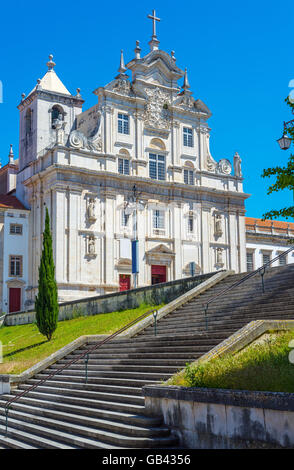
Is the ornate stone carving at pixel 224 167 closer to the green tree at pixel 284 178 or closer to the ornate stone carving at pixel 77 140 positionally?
the ornate stone carving at pixel 77 140

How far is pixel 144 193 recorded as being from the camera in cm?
4412

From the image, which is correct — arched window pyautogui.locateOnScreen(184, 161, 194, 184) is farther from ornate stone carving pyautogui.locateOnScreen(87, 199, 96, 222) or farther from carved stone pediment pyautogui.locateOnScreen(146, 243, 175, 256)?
ornate stone carving pyautogui.locateOnScreen(87, 199, 96, 222)

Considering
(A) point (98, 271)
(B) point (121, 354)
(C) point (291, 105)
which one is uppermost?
(C) point (291, 105)

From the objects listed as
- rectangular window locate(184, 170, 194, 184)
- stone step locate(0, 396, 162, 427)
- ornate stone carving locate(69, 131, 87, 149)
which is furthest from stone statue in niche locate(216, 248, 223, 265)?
stone step locate(0, 396, 162, 427)

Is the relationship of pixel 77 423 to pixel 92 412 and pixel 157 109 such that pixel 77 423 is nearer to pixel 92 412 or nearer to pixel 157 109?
pixel 92 412

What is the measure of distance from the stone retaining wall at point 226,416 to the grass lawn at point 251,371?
1.28ft

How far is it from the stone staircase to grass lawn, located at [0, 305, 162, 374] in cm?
261

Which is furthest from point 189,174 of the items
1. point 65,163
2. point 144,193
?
point 65,163

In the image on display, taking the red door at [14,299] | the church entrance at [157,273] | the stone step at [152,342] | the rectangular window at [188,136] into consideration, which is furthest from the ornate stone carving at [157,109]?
the stone step at [152,342]

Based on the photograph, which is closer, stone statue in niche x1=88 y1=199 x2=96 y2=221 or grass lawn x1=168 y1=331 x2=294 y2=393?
grass lawn x1=168 y1=331 x2=294 y2=393

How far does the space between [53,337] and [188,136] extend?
26048 mm

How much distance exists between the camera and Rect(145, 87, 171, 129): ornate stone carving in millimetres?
45750
